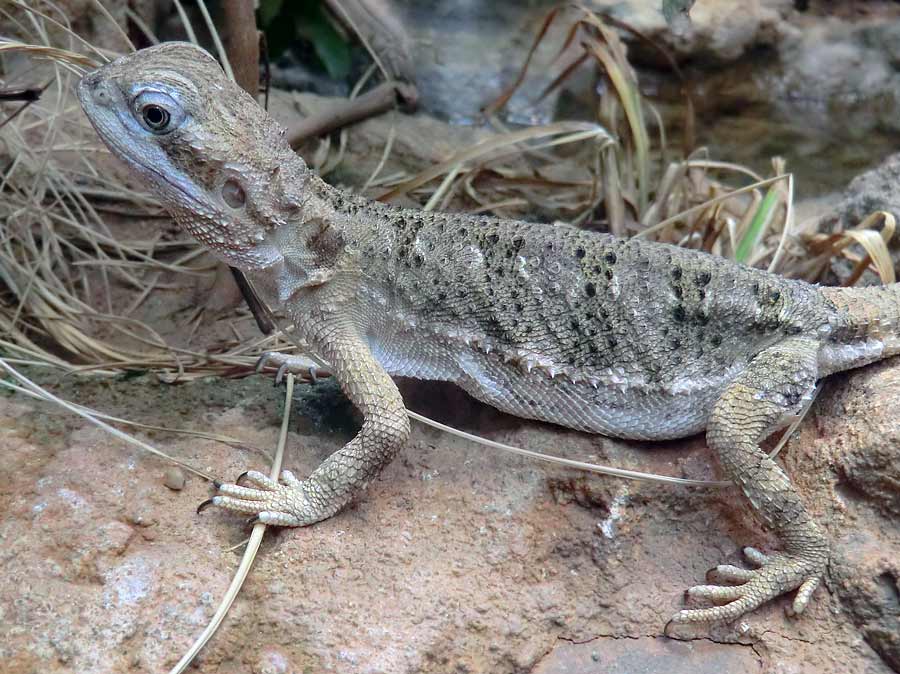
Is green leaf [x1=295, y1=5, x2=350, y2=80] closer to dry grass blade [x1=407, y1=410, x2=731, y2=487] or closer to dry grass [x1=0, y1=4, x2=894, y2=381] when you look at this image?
dry grass [x1=0, y1=4, x2=894, y2=381]

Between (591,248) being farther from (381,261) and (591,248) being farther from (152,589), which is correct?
(152,589)

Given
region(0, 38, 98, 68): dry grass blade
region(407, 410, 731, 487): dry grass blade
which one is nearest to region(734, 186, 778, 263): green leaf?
region(407, 410, 731, 487): dry grass blade

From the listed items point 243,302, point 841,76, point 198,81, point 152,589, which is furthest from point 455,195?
point 841,76

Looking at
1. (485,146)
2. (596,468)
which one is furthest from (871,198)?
(596,468)

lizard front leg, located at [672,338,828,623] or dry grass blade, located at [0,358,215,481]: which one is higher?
lizard front leg, located at [672,338,828,623]

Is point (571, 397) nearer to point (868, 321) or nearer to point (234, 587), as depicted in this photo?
point (868, 321)

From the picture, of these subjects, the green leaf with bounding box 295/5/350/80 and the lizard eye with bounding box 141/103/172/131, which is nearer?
the lizard eye with bounding box 141/103/172/131

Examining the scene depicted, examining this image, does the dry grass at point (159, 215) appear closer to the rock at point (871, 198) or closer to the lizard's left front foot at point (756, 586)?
the rock at point (871, 198)
